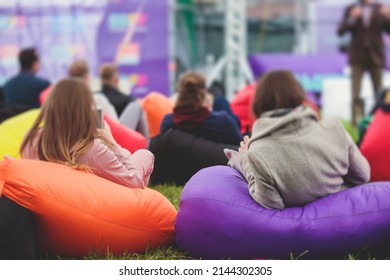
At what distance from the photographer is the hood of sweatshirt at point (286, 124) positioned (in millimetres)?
3061

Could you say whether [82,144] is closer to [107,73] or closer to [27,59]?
[107,73]

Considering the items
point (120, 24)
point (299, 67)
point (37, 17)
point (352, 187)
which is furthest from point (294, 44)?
point (352, 187)

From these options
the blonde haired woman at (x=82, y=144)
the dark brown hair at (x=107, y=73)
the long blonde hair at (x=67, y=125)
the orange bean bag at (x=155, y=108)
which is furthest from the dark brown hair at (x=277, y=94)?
the dark brown hair at (x=107, y=73)

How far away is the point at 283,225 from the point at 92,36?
762 centimetres

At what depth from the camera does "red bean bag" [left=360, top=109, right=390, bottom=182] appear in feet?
15.0

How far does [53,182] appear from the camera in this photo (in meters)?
2.95

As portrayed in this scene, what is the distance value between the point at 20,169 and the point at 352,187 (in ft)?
4.47

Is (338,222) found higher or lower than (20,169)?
lower

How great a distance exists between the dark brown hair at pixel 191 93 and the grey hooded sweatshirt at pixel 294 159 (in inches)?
37.0

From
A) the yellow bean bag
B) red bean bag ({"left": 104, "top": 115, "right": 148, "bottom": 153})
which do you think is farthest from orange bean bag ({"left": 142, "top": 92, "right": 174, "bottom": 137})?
red bean bag ({"left": 104, "top": 115, "right": 148, "bottom": 153})

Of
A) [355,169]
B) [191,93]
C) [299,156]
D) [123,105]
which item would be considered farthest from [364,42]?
[299,156]

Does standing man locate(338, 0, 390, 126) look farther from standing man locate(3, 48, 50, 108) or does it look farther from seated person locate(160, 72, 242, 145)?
seated person locate(160, 72, 242, 145)

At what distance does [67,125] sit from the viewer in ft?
10.4

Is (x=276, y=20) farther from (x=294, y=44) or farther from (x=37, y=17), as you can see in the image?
(x=37, y=17)
